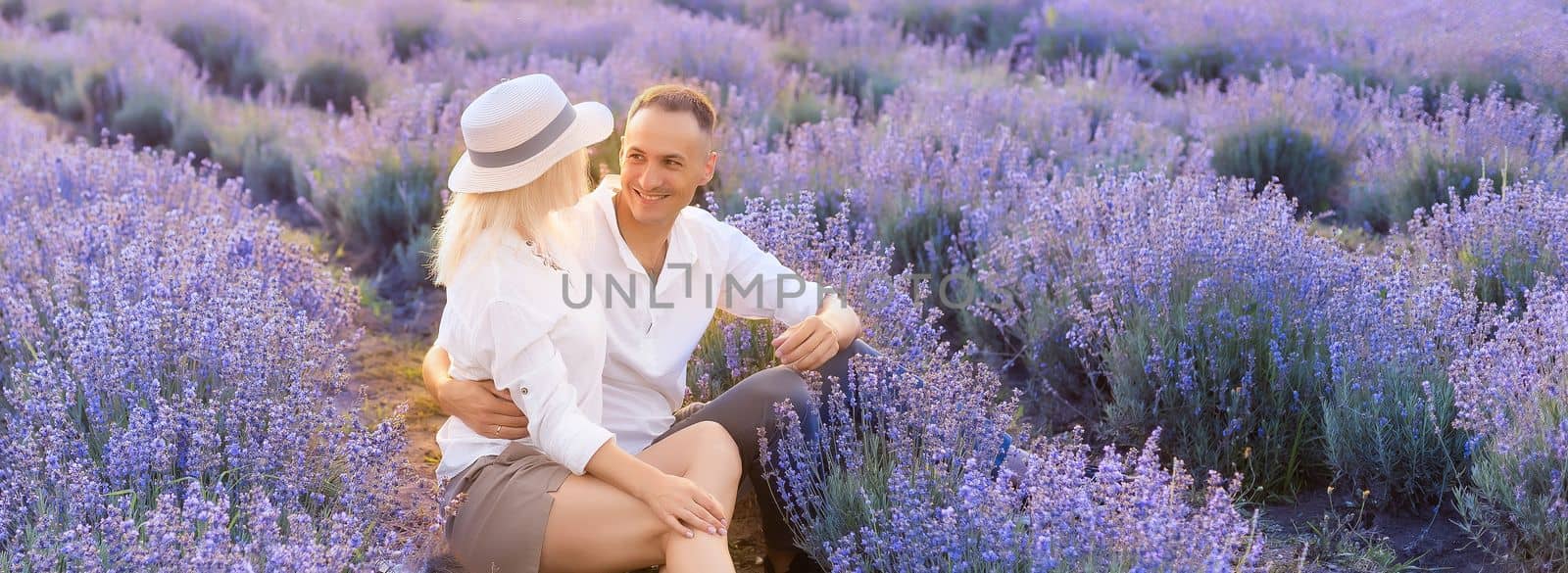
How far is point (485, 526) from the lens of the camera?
8.57 feet

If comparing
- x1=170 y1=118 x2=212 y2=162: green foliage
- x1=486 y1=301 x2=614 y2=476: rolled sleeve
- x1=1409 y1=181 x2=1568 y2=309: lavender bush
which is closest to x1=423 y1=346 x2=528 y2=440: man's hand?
x1=486 y1=301 x2=614 y2=476: rolled sleeve

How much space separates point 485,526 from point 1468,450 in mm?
2067

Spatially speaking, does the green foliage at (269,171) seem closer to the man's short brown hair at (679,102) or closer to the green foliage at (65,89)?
the green foliage at (65,89)

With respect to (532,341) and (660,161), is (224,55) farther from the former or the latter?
(532,341)

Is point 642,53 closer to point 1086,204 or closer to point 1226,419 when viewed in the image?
point 1086,204

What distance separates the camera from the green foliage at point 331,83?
317 inches

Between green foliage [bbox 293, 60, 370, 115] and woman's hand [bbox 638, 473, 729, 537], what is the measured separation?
20.4 feet

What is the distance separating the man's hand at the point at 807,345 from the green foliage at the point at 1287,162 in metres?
3.14

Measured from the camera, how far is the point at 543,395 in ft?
8.30

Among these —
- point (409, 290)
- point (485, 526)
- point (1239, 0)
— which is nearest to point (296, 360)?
point (485, 526)

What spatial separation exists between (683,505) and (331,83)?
6.50 meters

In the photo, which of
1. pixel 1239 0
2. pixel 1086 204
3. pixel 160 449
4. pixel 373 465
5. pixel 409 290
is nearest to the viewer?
pixel 160 449

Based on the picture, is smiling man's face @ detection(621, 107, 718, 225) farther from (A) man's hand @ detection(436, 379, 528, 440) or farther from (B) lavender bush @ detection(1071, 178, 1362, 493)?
(B) lavender bush @ detection(1071, 178, 1362, 493)

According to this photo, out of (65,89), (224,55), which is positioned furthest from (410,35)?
(65,89)
